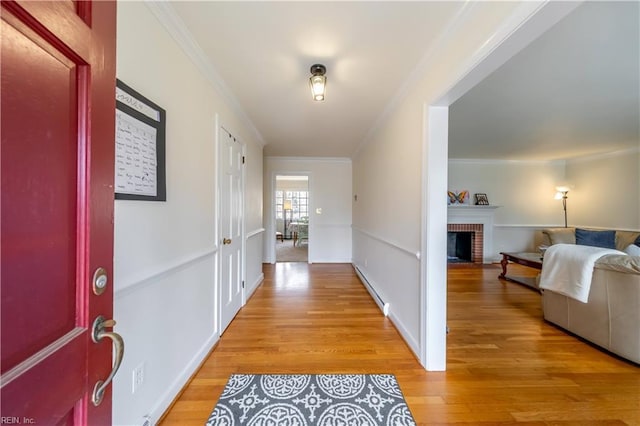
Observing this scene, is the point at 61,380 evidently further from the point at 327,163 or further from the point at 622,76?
the point at 327,163

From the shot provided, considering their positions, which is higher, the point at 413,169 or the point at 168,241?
the point at 413,169

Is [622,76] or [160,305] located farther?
[622,76]

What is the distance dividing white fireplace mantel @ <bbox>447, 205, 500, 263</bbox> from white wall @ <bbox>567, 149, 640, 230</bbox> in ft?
5.62

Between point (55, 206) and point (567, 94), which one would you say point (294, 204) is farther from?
point (55, 206)

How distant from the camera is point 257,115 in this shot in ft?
10.1

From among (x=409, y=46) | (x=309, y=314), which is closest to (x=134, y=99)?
(x=409, y=46)

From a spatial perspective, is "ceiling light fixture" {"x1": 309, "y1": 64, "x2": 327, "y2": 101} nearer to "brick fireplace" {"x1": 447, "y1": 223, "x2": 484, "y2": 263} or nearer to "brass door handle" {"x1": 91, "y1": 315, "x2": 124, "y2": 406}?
"brass door handle" {"x1": 91, "y1": 315, "x2": 124, "y2": 406}

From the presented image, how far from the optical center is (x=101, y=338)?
0.65m

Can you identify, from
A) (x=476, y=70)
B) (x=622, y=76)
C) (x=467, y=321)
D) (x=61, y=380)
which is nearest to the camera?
(x=61, y=380)

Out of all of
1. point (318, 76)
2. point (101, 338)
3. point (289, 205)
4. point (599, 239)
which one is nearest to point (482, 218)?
point (599, 239)

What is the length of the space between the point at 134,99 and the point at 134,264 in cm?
80

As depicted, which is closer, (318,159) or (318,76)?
(318,76)

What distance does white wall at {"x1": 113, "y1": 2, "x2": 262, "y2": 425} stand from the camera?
1.21m

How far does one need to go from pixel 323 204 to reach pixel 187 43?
4.23 meters
